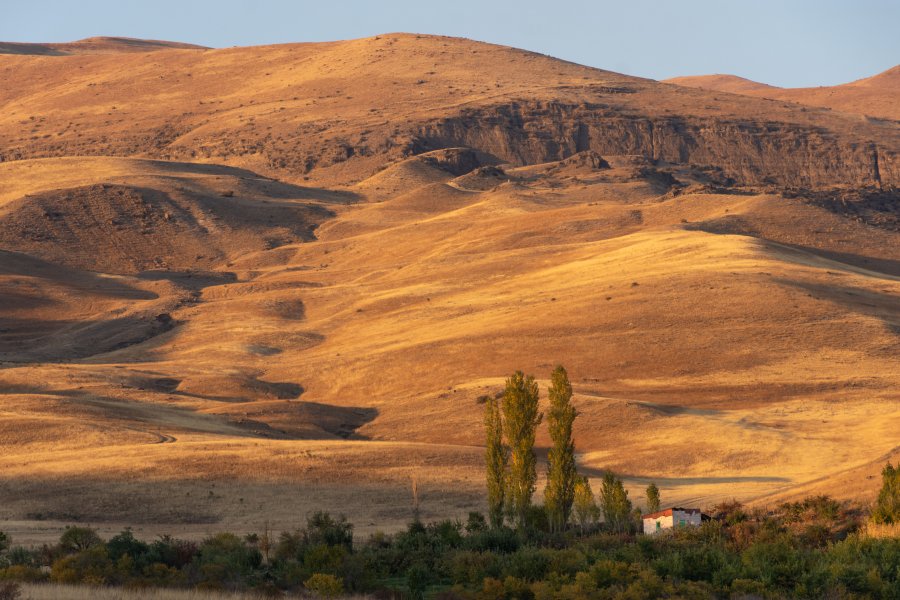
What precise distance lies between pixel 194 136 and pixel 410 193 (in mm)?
51954

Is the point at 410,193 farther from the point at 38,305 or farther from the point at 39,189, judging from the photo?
the point at 38,305

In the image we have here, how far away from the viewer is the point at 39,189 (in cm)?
14488

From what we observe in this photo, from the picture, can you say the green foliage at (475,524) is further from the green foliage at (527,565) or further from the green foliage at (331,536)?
the green foliage at (331,536)

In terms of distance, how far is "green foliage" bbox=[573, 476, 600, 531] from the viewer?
39.2m

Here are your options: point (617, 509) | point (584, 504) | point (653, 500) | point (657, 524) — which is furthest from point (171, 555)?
point (653, 500)

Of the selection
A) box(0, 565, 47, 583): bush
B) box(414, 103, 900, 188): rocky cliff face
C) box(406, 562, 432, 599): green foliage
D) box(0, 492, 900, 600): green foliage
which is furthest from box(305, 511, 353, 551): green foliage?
box(414, 103, 900, 188): rocky cliff face

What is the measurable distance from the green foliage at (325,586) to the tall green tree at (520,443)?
14022mm

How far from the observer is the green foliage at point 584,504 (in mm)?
39219

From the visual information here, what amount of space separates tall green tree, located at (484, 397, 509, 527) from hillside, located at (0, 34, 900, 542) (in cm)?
490

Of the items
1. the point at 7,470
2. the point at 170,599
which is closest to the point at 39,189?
the point at 7,470

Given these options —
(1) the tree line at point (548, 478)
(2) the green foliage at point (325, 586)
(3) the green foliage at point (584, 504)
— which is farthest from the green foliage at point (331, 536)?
(3) the green foliage at point (584, 504)

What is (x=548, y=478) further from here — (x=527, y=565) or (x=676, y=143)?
(x=676, y=143)

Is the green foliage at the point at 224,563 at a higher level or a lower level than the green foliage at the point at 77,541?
higher

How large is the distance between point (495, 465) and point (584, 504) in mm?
2871
